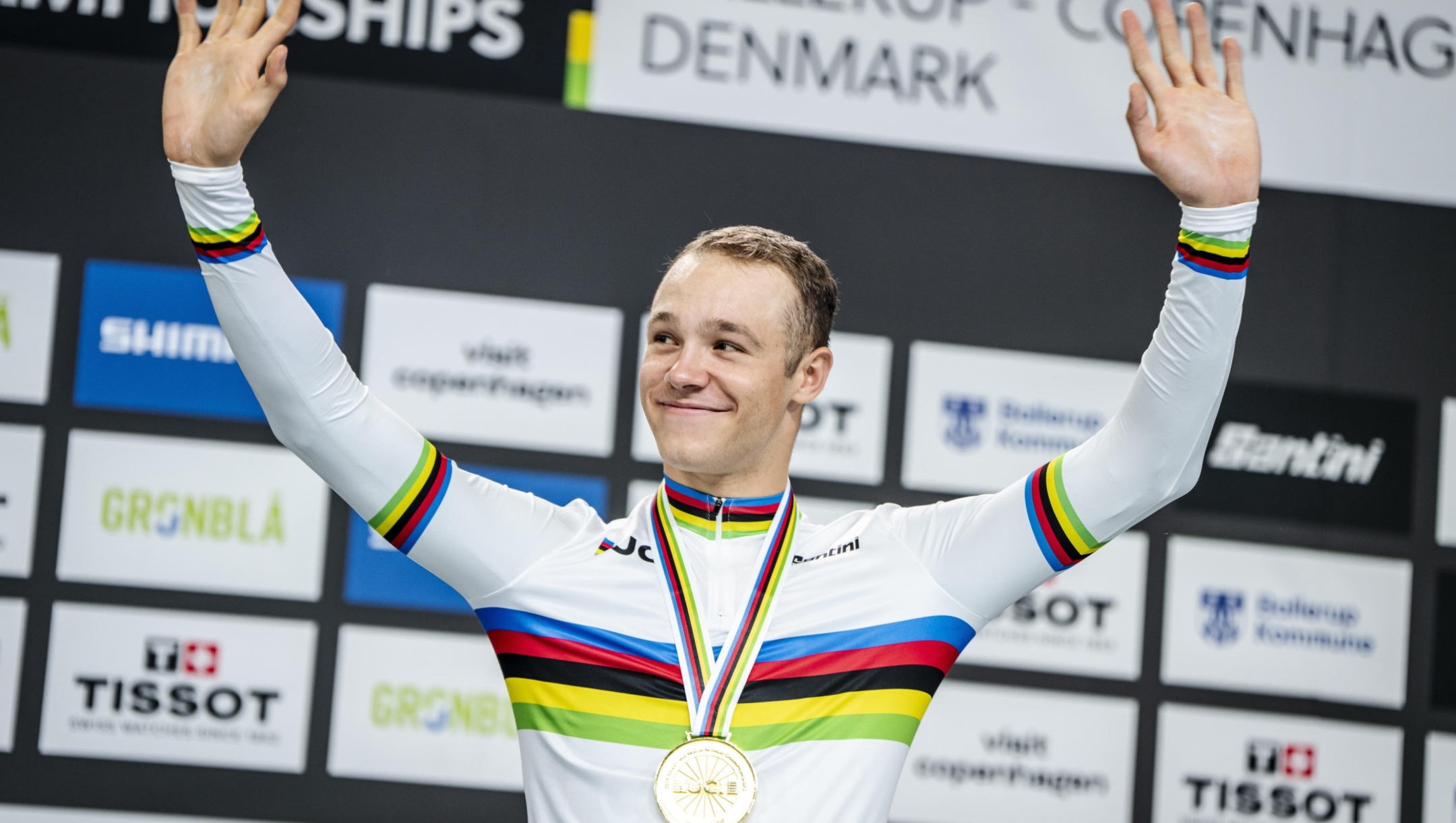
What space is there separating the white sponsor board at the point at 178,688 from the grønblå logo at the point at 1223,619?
230 cm

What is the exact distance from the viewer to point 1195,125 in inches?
53.9

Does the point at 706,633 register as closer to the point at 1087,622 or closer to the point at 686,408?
the point at 686,408

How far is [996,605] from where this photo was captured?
5.23ft

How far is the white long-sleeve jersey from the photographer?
136 cm

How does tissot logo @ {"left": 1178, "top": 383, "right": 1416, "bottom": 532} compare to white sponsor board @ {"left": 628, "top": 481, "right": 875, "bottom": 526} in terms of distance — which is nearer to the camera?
white sponsor board @ {"left": 628, "top": 481, "right": 875, "bottom": 526}

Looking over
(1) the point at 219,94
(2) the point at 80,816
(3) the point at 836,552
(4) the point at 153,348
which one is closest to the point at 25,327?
(4) the point at 153,348

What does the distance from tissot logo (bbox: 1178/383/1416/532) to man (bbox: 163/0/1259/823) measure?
2026 mm

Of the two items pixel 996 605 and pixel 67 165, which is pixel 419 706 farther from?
pixel 996 605

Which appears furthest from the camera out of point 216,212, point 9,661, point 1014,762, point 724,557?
point 1014,762

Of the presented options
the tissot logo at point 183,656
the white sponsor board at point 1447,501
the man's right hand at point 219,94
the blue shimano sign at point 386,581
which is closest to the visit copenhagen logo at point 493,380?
the blue shimano sign at point 386,581

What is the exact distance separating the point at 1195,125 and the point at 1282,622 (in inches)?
92.7

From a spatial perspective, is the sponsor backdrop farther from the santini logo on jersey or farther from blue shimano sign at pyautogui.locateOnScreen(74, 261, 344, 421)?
the santini logo on jersey

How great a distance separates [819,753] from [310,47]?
2.52 m

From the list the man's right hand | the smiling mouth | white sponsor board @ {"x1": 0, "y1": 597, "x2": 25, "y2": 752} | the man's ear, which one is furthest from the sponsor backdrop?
the man's right hand
